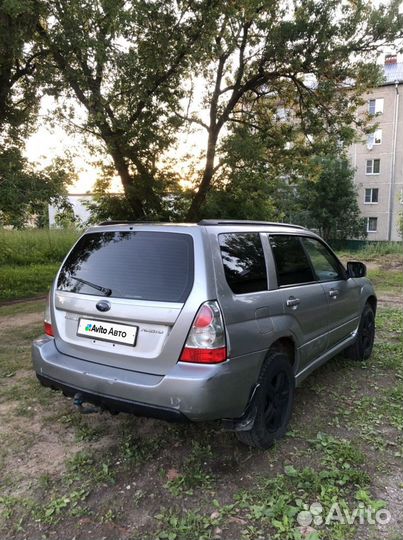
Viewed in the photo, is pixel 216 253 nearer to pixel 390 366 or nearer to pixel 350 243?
pixel 390 366

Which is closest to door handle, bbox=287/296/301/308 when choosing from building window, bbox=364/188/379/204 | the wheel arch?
the wheel arch

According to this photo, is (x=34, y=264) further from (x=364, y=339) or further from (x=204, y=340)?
(x=204, y=340)

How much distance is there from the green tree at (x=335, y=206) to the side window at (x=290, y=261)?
101 feet

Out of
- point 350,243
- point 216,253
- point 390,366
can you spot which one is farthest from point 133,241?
point 350,243

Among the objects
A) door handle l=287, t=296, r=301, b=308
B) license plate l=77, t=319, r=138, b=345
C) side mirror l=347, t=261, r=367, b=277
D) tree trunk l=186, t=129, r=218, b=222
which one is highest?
tree trunk l=186, t=129, r=218, b=222

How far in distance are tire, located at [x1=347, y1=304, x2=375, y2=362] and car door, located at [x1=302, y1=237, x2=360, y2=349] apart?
1.03 feet

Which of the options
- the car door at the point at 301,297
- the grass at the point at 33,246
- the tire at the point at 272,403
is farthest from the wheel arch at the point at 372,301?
the grass at the point at 33,246

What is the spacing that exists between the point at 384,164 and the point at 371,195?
9.10 feet

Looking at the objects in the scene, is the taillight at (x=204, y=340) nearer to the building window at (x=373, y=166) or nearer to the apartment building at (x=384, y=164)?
the apartment building at (x=384, y=164)

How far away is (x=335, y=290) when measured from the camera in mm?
4293

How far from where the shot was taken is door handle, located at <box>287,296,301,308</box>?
338cm

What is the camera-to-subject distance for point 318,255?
435 centimetres

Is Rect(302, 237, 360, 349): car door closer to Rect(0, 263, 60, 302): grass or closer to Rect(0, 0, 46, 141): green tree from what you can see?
Rect(0, 0, 46, 141): green tree

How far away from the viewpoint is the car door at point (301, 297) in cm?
344
